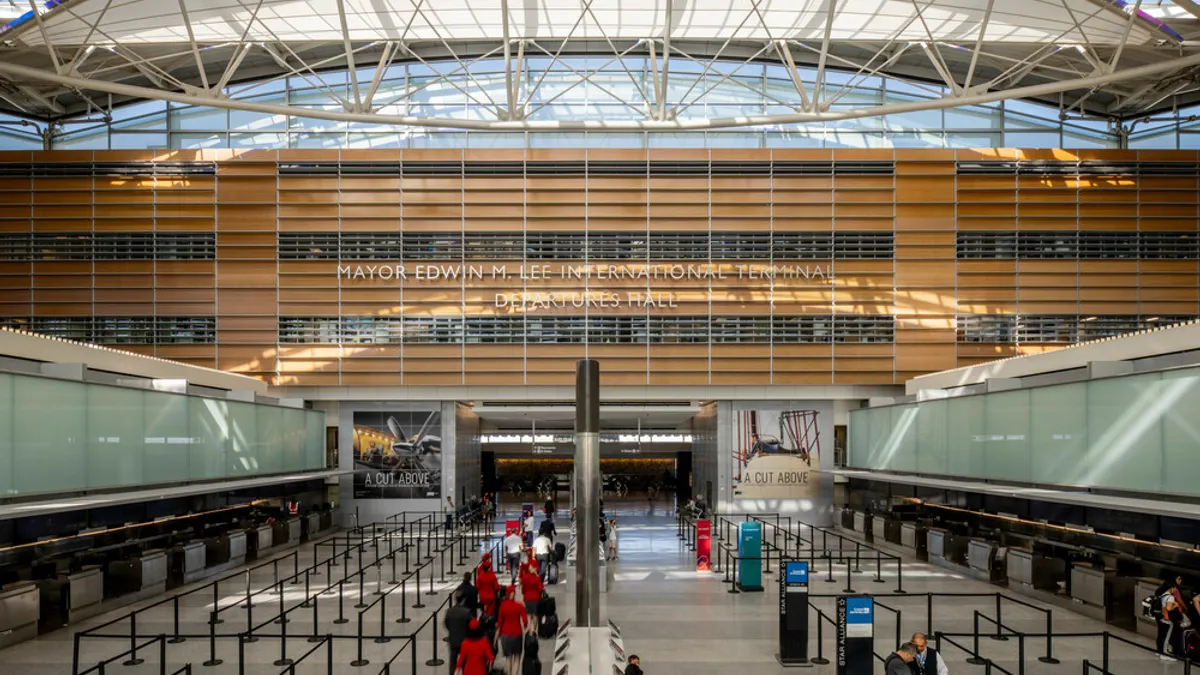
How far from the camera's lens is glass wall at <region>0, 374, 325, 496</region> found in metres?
15.2

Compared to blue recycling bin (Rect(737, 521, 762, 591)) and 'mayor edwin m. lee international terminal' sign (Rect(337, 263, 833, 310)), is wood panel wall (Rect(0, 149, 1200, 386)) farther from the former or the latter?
blue recycling bin (Rect(737, 521, 762, 591))

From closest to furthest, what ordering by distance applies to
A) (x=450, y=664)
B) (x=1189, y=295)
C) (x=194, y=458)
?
1. (x=450, y=664)
2. (x=194, y=458)
3. (x=1189, y=295)

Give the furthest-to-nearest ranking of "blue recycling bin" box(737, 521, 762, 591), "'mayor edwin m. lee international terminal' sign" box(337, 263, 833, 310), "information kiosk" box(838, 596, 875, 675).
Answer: "'mayor edwin m. lee international terminal' sign" box(337, 263, 833, 310) < "blue recycling bin" box(737, 521, 762, 591) < "information kiosk" box(838, 596, 875, 675)

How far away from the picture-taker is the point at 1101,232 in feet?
111

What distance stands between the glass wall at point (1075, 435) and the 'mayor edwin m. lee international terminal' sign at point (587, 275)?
8936mm

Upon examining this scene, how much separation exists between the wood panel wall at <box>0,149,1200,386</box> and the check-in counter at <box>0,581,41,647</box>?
19.3 m

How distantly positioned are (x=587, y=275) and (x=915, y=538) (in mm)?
14867

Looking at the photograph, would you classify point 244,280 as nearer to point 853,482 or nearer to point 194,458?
point 194,458

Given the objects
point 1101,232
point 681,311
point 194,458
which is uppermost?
point 1101,232

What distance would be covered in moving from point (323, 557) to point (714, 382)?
1527cm

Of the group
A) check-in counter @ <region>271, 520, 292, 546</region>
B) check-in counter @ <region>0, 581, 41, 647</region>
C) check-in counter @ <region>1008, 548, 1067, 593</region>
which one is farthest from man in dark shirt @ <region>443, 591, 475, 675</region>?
check-in counter @ <region>271, 520, 292, 546</region>

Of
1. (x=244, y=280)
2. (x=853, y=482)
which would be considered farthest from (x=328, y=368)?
(x=853, y=482)

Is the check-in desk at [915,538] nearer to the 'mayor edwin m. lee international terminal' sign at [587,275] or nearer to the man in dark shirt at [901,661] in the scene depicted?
the 'mayor edwin m. lee international terminal' sign at [587,275]

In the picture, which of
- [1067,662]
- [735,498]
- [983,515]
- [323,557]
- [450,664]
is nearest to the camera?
[450,664]
